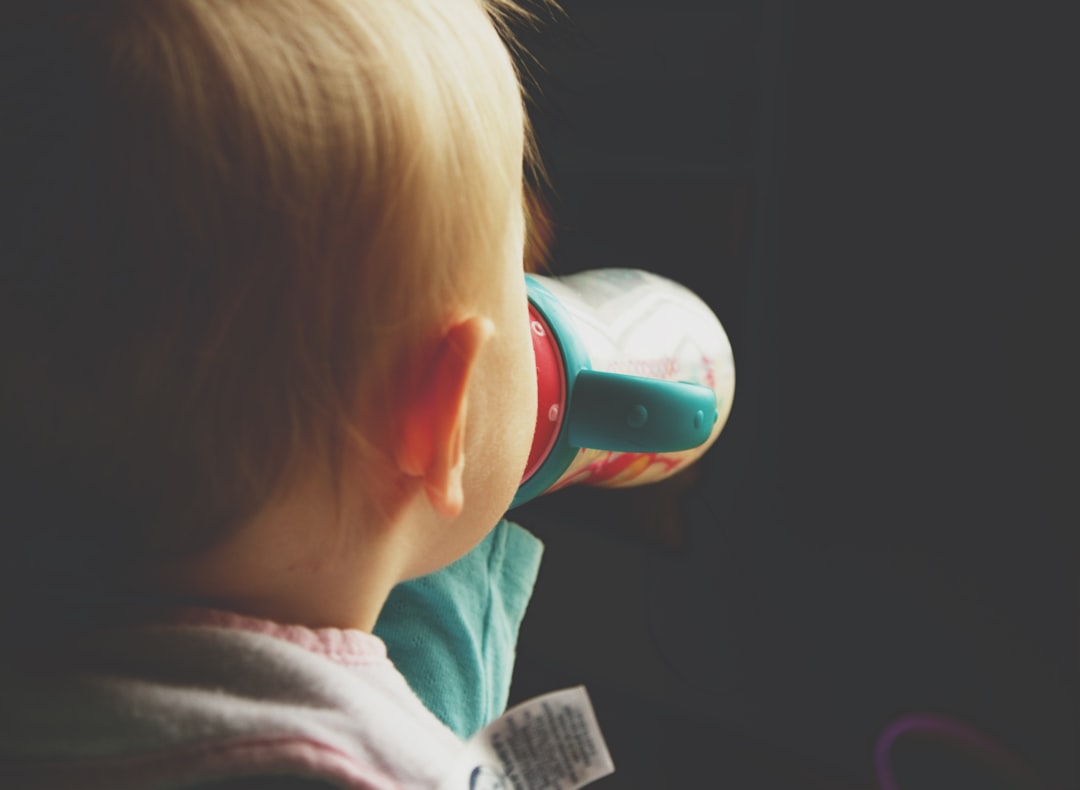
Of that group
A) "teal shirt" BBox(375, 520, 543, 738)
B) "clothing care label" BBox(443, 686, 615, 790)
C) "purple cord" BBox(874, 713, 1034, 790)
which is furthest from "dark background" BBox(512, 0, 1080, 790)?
"clothing care label" BBox(443, 686, 615, 790)

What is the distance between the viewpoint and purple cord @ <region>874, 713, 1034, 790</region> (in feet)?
2.35

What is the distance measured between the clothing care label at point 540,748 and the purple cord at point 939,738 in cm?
42

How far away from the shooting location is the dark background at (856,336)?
62 centimetres

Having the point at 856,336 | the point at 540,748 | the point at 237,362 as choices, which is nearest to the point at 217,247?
the point at 237,362

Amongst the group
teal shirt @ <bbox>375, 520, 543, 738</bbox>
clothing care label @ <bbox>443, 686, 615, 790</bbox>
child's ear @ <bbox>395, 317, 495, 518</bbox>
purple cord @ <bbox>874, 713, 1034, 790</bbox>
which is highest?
child's ear @ <bbox>395, 317, 495, 518</bbox>

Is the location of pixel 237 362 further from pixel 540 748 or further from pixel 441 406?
pixel 540 748

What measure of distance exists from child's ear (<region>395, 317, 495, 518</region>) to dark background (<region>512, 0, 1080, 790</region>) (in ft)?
1.35

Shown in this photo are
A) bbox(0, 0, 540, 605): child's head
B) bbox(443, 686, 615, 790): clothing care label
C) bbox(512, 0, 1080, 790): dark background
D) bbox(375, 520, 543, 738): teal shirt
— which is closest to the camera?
bbox(0, 0, 540, 605): child's head

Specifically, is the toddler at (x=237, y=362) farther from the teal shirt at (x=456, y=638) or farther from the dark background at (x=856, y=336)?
the dark background at (x=856, y=336)

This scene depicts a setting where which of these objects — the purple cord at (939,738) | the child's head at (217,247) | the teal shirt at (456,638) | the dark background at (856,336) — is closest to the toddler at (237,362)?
the child's head at (217,247)

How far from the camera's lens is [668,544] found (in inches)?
32.3

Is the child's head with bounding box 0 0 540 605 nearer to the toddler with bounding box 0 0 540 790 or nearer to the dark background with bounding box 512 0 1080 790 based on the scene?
the toddler with bounding box 0 0 540 790

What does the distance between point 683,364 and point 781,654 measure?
312 mm

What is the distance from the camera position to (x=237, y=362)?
299 mm
